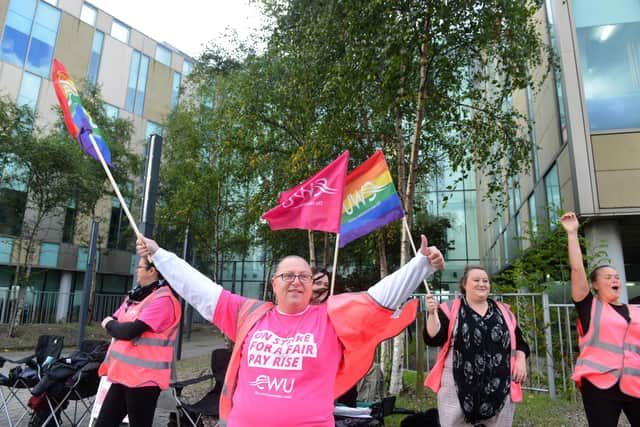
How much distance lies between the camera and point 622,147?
9953mm

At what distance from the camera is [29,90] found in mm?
25141

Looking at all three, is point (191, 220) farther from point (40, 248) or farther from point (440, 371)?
point (440, 371)

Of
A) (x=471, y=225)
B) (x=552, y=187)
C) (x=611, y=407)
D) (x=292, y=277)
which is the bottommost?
(x=611, y=407)

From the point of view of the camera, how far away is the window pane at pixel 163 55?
3241 cm

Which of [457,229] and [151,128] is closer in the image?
[457,229]

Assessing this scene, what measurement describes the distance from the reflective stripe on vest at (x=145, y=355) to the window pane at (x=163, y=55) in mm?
32381

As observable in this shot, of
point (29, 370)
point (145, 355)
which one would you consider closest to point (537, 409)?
point (145, 355)

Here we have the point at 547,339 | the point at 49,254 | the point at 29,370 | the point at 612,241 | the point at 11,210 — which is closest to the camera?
the point at 29,370

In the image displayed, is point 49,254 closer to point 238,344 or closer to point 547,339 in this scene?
point 547,339

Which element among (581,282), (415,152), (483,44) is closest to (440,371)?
(581,282)

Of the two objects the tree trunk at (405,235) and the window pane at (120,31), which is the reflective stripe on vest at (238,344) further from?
the window pane at (120,31)

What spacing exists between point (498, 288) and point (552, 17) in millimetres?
7603

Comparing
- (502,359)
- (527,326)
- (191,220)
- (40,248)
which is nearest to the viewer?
(502,359)

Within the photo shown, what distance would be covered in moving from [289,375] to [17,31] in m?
30.0
